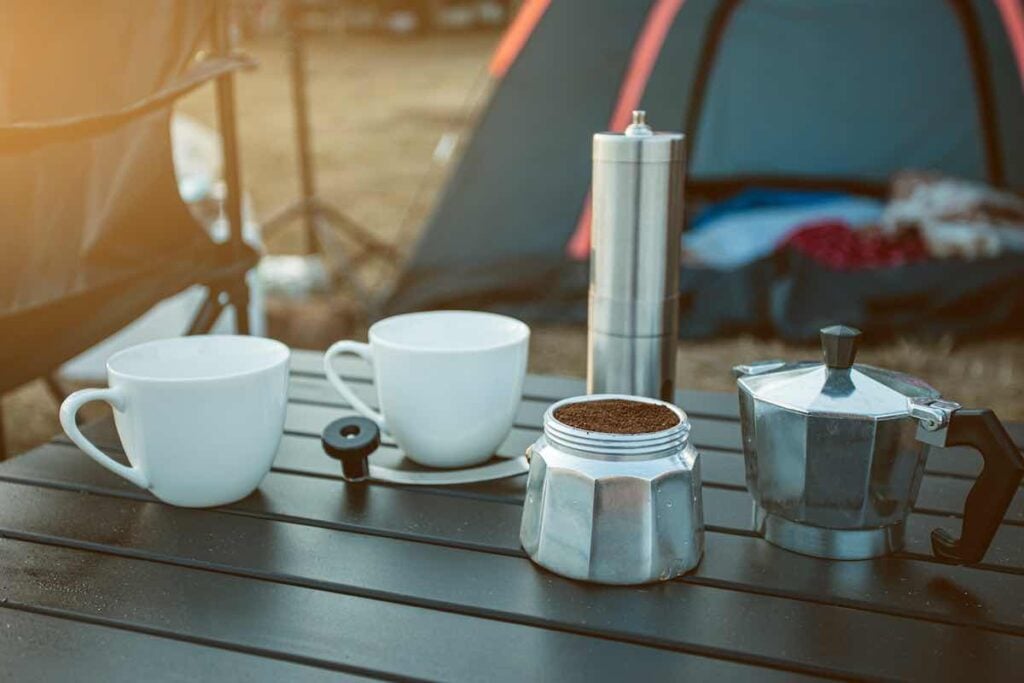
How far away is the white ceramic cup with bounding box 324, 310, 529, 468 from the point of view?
2.76ft

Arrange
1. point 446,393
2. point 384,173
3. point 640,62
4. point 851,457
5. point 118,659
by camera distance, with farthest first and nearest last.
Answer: point 384,173, point 640,62, point 446,393, point 851,457, point 118,659

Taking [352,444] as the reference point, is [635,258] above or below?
above

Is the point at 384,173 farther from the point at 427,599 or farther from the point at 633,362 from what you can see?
the point at 427,599

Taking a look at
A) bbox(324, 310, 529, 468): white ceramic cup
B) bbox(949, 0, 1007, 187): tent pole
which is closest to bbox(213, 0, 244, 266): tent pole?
bbox(324, 310, 529, 468): white ceramic cup

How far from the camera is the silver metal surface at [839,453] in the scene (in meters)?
0.71

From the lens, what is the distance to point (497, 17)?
38.0 feet

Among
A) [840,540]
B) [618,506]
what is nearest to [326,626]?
[618,506]

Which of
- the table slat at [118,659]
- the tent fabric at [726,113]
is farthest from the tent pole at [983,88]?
the table slat at [118,659]

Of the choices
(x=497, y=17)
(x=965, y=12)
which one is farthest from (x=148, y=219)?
(x=497, y=17)

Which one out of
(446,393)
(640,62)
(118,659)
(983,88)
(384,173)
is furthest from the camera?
(384,173)

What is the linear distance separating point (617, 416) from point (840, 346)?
162 mm

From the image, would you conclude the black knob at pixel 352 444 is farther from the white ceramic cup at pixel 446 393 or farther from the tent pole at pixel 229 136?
the tent pole at pixel 229 136

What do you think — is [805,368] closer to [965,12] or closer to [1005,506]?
[1005,506]

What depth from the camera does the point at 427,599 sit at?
0.67 meters
